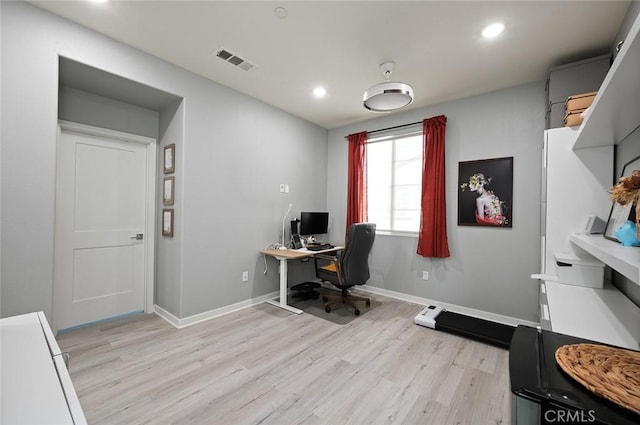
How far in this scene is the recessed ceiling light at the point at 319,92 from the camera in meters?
3.37

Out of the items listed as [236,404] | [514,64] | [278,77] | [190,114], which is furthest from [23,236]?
[514,64]

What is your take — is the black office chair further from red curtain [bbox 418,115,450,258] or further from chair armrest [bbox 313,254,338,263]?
red curtain [bbox 418,115,450,258]

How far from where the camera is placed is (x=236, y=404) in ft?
5.98

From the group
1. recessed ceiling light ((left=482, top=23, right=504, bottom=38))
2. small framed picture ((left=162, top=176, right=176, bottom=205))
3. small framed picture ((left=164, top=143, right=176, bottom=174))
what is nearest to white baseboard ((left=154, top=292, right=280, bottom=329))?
small framed picture ((left=162, top=176, right=176, bottom=205))

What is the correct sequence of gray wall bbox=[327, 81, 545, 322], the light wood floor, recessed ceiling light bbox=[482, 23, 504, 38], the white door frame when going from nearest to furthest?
the light wood floor < recessed ceiling light bbox=[482, 23, 504, 38] < gray wall bbox=[327, 81, 545, 322] < the white door frame

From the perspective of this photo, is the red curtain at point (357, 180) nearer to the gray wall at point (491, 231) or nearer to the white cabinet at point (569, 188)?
the gray wall at point (491, 231)

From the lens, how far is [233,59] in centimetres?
274

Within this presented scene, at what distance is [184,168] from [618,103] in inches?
131

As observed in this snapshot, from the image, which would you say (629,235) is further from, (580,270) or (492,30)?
(492,30)

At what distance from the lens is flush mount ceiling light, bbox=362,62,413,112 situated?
2441 millimetres

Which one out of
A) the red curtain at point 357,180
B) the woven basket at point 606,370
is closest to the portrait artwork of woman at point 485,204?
the red curtain at point 357,180

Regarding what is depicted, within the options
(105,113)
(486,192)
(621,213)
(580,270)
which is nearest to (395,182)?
(486,192)

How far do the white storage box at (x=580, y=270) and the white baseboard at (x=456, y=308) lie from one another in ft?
4.43

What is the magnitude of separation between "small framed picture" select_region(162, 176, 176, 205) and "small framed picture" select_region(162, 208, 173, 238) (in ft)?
0.32
